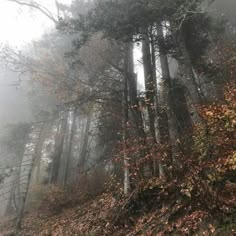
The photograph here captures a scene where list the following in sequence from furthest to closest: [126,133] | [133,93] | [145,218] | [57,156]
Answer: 1. [57,156]
2. [133,93]
3. [126,133]
4. [145,218]

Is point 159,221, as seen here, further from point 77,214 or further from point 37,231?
point 37,231

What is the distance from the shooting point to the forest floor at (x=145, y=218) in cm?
697

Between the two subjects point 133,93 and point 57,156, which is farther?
point 57,156

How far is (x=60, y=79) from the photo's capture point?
59.5 ft

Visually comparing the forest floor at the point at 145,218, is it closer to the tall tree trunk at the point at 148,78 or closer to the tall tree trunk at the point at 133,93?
the tall tree trunk at the point at 133,93

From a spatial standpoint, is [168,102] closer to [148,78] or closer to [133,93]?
[148,78]

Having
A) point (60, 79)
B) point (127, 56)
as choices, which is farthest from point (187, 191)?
point (60, 79)

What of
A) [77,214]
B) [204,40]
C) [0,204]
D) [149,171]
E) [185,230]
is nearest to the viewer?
[185,230]

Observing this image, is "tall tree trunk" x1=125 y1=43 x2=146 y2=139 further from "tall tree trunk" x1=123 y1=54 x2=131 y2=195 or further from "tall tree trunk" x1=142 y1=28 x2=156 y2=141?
"tall tree trunk" x1=142 y1=28 x2=156 y2=141

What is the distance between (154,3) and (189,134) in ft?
15.7

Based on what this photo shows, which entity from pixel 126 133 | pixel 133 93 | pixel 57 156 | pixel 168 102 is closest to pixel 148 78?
pixel 133 93

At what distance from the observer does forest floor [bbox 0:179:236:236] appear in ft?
22.9

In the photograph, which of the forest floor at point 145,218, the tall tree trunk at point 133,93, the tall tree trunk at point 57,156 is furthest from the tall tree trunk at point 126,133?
the tall tree trunk at point 57,156

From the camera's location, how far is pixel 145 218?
347 inches
